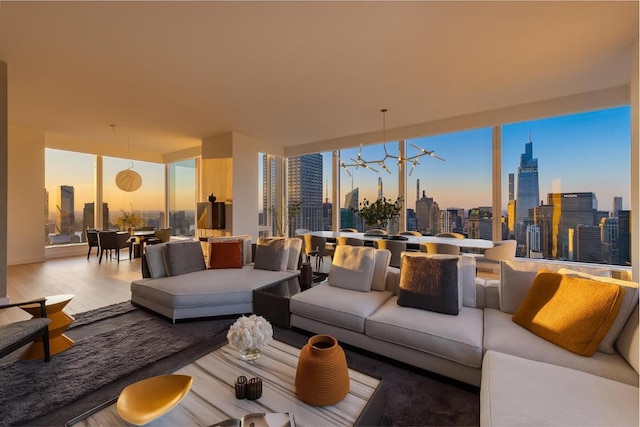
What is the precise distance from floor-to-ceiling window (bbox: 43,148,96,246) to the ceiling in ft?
7.91

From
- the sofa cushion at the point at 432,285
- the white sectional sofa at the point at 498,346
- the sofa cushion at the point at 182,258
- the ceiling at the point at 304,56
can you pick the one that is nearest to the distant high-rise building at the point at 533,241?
the ceiling at the point at 304,56

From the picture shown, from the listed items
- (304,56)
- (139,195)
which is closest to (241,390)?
(304,56)

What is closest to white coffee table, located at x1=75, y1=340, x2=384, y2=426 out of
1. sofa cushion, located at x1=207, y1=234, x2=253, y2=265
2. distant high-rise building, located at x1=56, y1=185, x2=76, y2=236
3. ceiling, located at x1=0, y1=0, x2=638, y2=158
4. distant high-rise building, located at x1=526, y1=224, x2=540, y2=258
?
sofa cushion, located at x1=207, y1=234, x2=253, y2=265

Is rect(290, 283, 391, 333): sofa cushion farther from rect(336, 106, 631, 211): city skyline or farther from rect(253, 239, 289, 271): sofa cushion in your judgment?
rect(336, 106, 631, 211): city skyline

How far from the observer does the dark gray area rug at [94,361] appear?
1.83 m

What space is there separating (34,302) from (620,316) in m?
4.36

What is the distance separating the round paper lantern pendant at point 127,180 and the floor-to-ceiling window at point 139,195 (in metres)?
1.31

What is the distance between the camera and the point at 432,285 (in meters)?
2.38

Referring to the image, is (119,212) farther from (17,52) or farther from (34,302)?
(34,302)

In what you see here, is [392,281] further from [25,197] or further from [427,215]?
[25,197]

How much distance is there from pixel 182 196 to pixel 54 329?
6.93 metres

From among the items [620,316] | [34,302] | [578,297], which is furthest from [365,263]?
[34,302]

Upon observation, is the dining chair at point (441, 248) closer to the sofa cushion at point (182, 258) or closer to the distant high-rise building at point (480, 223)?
the distant high-rise building at point (480, 223)

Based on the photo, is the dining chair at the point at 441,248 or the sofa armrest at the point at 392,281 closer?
the sofa armrest at the point at 392,281
